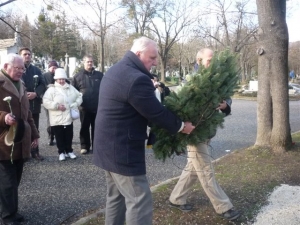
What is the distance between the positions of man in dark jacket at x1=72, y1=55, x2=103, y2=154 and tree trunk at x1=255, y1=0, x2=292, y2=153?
11.0 feet

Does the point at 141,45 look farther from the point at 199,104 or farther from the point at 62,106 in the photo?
the point at 62,106

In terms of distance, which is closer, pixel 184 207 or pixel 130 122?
pixel 130 122

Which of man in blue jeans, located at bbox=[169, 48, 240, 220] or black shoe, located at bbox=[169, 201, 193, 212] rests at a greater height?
man in blue jeans, located at bbox=[169, 48, 240, 220]

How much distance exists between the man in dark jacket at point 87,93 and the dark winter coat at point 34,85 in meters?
0.76

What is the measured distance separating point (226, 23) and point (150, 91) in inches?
1351

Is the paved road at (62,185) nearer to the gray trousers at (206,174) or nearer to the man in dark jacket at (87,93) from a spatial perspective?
the man in dark jacket at (87,93)

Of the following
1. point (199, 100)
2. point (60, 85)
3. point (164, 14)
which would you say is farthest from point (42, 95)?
point (164, 14)

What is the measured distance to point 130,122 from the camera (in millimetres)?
3008

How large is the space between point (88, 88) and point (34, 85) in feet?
3.51

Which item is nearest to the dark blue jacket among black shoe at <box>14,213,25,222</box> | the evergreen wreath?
the evergreen wreath

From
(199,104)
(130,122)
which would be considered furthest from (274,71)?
(130,122)

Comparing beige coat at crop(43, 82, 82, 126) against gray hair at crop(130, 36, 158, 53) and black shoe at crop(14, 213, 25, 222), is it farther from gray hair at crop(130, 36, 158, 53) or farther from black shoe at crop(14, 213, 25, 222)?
gray hair at crop(130, 36, 158, 53)

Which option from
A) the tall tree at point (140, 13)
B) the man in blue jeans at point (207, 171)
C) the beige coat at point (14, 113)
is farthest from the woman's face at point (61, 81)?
the tall tree at point (140, 13)

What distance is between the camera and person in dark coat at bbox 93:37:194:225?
2.92m
